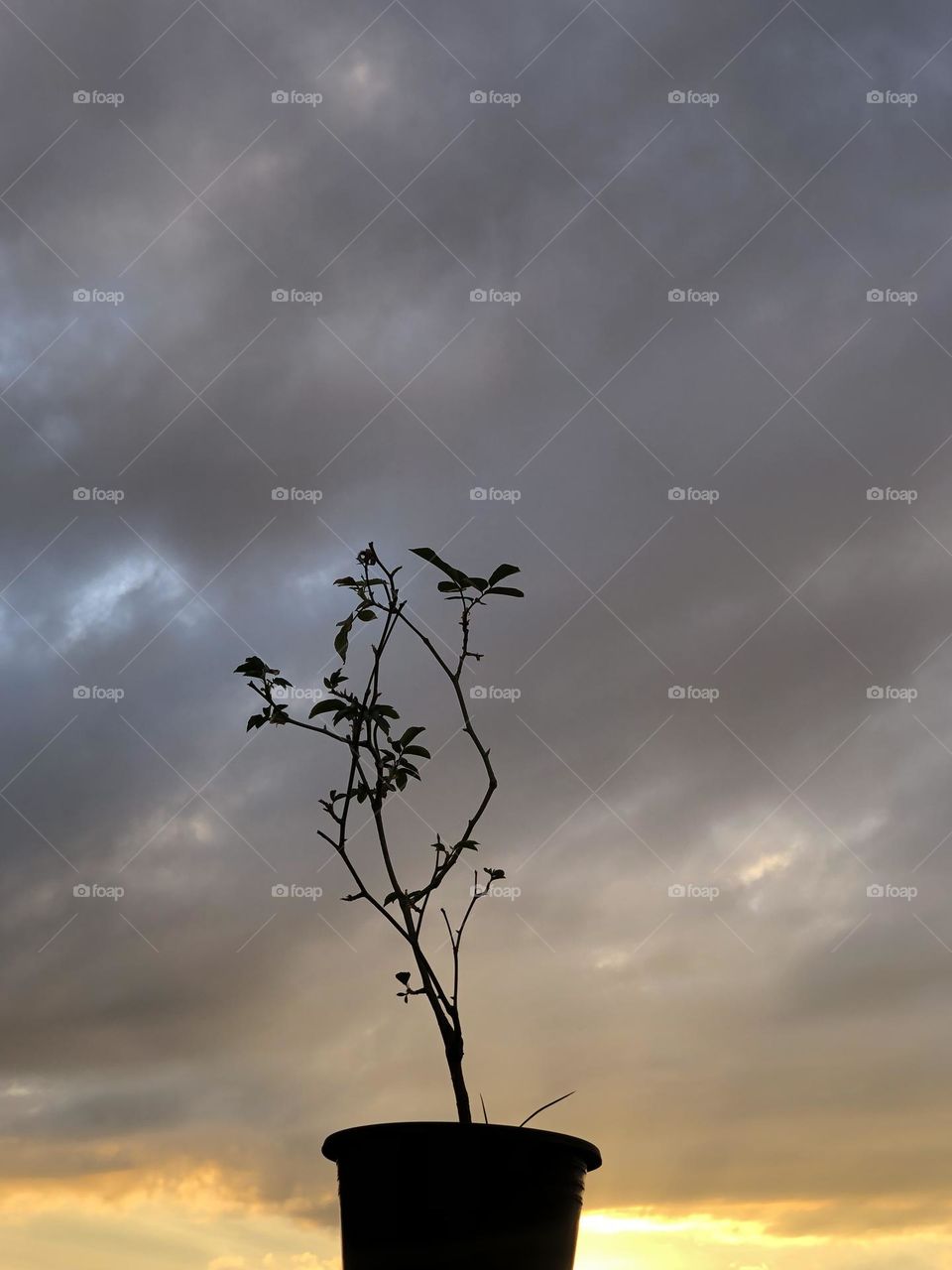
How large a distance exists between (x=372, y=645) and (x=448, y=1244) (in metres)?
1.26

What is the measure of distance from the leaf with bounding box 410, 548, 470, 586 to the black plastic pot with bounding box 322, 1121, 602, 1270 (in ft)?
3.67

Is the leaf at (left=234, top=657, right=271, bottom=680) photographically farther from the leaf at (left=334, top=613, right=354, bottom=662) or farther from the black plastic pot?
the black plastic pot

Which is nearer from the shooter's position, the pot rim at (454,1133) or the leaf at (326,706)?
the pot rim at (454,1133)

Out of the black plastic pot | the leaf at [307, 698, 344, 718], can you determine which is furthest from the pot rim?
the leaf at [307, 698, 344, 718]

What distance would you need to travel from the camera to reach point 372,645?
262 cm

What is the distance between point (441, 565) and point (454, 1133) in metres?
1.14

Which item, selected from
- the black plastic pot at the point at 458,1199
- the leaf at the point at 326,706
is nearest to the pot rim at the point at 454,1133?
the black plastic pot at the point at 458,1199

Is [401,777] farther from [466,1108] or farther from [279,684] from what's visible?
[466,1108]

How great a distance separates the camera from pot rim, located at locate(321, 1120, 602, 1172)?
1929 mm

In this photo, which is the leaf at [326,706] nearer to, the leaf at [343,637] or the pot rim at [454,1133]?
the leaf at [343,637]

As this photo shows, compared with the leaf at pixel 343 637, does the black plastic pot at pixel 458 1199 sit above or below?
below

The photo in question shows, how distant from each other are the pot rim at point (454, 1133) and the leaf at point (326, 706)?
87cm

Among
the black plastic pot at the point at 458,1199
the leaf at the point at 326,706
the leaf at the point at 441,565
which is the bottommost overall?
the black plastic pot at the point at 458,1199

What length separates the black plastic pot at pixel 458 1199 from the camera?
1880 mm
